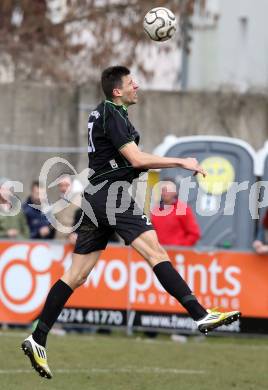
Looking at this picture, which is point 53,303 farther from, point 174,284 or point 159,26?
point 159,26

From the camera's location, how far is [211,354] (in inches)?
459

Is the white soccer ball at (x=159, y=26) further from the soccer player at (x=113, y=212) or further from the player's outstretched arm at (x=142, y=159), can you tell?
the player's outstretched arm at (x=142, y=159)

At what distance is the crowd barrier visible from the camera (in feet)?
42.8

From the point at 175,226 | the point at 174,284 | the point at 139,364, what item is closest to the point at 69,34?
the point at 175,226

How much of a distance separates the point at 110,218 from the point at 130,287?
4.30m

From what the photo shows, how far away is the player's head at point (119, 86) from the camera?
8.93 meters

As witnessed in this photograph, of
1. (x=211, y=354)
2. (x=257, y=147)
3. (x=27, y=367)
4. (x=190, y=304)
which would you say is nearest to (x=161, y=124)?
(x=257, y=147)

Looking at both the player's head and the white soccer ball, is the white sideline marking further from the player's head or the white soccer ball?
the white soccer ball

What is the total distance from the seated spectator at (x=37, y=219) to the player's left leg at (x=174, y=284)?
5277mm

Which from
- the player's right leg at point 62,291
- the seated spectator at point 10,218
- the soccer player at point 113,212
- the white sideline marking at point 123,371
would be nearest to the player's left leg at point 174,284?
the soccer player at point 113,212

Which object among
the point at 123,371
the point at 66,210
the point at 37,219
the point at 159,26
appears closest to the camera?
the point at 159,26

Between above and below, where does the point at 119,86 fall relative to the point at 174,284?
above

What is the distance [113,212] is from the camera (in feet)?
29.2

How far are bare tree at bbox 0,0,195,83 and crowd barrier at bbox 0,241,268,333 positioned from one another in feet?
26.7
